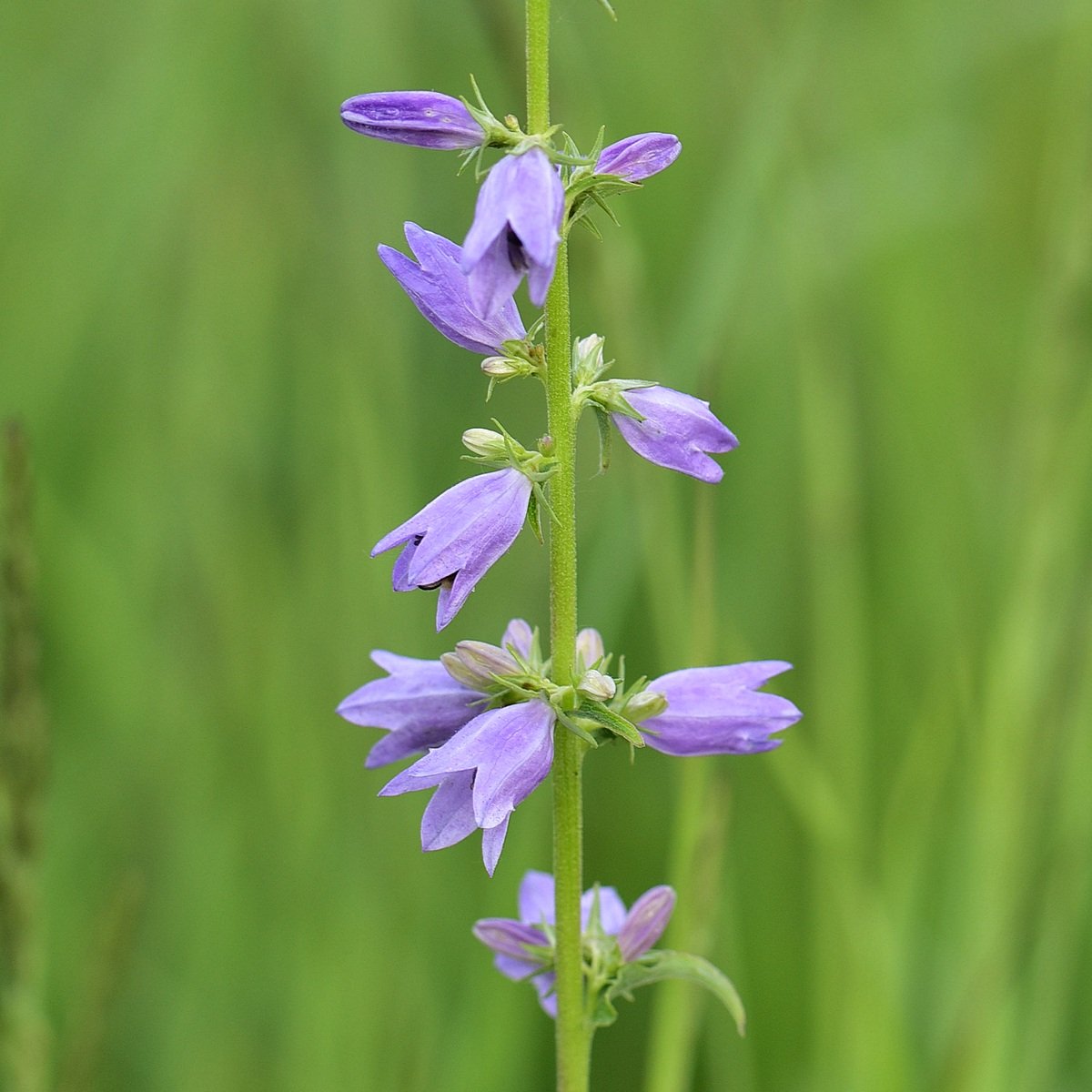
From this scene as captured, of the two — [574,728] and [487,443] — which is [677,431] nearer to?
[487,443]

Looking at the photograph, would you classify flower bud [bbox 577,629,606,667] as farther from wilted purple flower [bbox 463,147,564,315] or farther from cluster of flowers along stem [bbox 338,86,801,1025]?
wilted purple flower [bbox 463,147,564,315]

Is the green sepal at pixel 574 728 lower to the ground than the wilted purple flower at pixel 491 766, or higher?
higher

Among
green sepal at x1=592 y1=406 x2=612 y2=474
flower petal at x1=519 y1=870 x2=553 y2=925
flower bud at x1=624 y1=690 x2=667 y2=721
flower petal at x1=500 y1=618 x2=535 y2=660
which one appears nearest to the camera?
green sepal at x1=592 y1=406 x2=612 y2=474

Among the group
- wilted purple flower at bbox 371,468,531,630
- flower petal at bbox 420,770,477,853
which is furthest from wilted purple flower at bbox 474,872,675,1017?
wilted purple flower at bbox 371,468,531,630

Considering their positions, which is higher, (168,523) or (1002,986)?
(168,523)

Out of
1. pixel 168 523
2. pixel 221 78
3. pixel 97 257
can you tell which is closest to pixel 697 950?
pixel 168 523

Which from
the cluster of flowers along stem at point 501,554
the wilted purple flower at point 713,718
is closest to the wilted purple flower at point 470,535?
the cluster of flowers along stem at point 501,554

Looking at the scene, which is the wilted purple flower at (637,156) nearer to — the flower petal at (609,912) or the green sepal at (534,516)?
the green sepal at (534,516)

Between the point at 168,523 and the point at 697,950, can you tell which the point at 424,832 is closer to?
the point at 697,950
